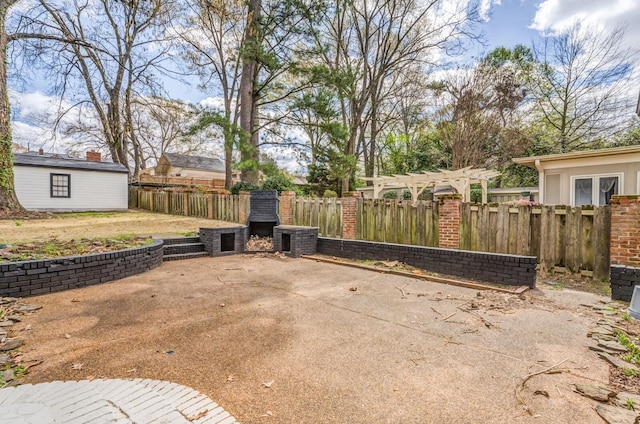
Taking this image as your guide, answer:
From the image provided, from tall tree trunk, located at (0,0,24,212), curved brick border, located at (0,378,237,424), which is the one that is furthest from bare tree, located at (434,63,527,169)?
tall tree trunk, located at (0,0,24,212)

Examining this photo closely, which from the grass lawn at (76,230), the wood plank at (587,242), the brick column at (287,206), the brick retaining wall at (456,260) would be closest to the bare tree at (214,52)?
the grass lawn at (76,230)

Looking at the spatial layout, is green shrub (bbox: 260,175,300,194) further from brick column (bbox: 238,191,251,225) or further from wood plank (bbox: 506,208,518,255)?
wood plank (bbox: 506,208,518,255)

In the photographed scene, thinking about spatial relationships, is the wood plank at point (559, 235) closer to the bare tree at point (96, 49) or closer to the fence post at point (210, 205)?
the bare tree at point (96, 49)

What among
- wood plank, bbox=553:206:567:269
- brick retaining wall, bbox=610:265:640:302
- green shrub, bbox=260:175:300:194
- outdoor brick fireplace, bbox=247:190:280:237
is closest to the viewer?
brick retaining wall, bbox=610:265:640:302

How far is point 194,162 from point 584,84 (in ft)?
116

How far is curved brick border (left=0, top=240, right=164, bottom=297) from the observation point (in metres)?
4.07

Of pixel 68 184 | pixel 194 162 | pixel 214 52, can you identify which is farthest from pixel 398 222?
pixel 194 162

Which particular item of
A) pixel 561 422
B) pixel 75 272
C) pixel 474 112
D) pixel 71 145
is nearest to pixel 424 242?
pixel 561 422

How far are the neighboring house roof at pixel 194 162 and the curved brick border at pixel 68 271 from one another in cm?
3297

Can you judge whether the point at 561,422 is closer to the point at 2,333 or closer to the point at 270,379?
the point at 270,379

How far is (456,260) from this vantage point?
18.0ft

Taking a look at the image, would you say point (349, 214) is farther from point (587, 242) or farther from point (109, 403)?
point (109, 403)

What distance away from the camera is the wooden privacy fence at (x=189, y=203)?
1220cm

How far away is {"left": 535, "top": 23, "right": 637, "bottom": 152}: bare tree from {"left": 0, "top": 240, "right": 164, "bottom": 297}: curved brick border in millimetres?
21031
